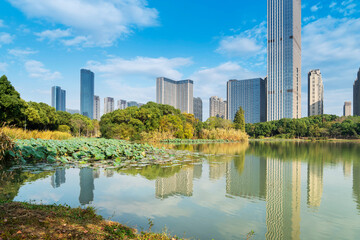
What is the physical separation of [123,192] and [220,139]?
36.2 metres

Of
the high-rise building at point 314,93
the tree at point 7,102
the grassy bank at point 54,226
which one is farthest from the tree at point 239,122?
the high-rise building at point 314,93

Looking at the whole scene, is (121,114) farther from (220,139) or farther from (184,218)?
(184,218)

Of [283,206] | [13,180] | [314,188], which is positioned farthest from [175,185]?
[13,180]

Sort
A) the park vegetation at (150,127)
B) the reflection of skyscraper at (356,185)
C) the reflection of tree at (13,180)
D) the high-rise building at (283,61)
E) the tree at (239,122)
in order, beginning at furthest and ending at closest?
the high-rise building at (283,61), the tree at (239,122), the park vegetation at (150,127), the reflection of skyscraper at (356,185), the reflection of tree at (13,180)

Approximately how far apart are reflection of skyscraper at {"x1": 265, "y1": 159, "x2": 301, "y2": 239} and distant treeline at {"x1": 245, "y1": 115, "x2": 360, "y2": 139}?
57044 mm

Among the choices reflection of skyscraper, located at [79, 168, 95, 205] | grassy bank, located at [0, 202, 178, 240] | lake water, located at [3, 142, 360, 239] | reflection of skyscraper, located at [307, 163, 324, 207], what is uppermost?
grassy bank, located at [0, 202, 178, 240]

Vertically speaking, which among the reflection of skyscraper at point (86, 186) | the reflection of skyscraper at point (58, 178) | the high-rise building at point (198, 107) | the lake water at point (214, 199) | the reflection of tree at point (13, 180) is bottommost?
the lake water at point (214, 199)

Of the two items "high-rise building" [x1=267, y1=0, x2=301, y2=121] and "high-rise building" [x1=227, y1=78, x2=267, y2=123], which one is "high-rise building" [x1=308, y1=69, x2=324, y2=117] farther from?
"high-rise building" [x1=227, y1=78, x2=267, y2=123]

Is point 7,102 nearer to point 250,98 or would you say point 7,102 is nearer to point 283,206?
point 283,206

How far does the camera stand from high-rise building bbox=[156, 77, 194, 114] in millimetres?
174750

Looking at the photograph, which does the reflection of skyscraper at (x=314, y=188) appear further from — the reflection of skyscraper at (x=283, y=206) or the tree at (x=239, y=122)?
the tree at (x=239, y=122)

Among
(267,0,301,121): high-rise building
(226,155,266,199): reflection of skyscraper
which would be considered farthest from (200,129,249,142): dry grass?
(267,0,301,121): high-rise building

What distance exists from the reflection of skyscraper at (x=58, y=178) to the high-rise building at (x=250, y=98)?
5451 inches

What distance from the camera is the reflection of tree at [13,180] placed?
6.21 m
